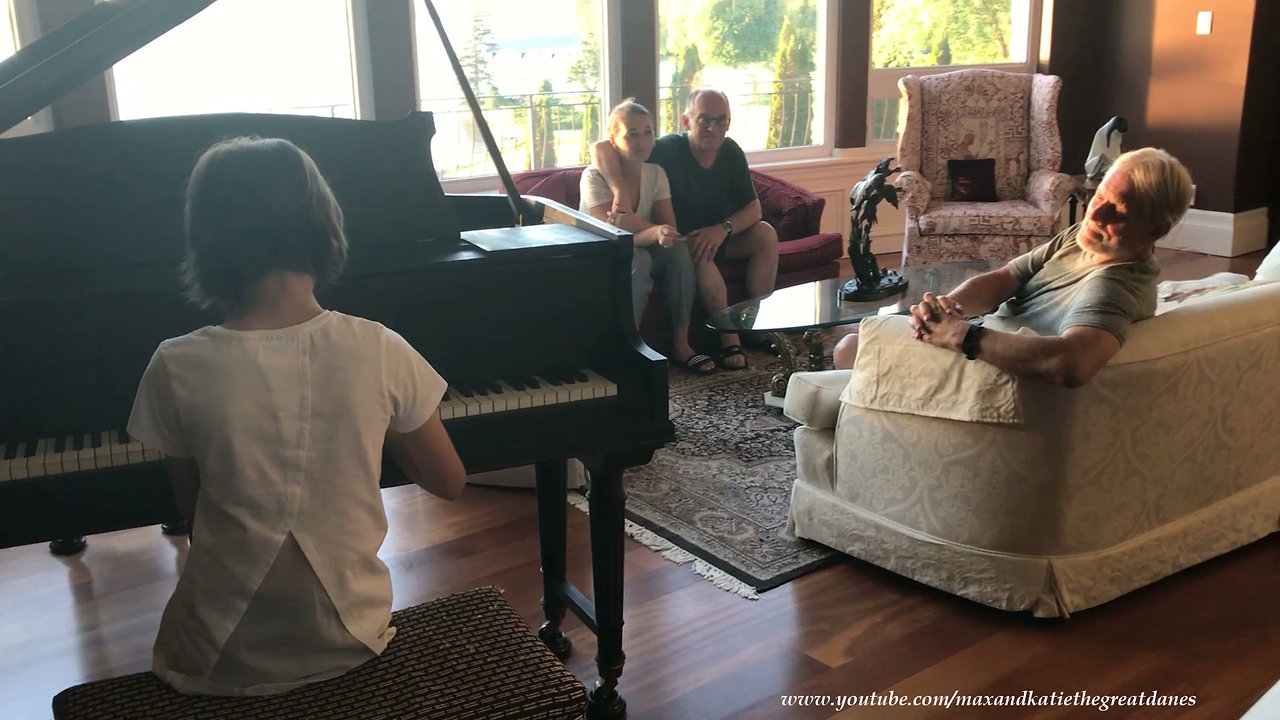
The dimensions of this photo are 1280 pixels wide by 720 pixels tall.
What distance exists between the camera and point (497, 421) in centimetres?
198

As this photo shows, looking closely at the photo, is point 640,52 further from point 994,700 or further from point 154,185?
point 994,700

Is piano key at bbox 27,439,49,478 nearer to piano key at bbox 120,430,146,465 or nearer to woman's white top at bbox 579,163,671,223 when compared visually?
piano key at bbox 120,430,146,465

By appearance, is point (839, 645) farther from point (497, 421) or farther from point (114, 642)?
point (114, 642)

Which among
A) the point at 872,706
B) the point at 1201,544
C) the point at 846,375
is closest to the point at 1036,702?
the point at 872,706

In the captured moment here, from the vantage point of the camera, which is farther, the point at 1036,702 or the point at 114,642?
the point at 114,642

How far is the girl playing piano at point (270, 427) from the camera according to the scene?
54.3 inches

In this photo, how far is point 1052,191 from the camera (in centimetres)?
574

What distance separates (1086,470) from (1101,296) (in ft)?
1.31

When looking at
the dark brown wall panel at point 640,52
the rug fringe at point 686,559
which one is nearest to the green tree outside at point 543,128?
the dark brown wall panel at point 640,52

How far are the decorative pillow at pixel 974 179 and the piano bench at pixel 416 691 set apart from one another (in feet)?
16.6

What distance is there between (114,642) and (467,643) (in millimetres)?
1405

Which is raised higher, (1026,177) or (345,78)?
(345,78)

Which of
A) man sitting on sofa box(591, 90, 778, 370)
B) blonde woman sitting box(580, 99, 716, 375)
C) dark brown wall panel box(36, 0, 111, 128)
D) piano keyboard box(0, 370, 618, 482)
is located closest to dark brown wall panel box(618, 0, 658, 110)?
man sitting on sofa box(591, 90, 778, 370)

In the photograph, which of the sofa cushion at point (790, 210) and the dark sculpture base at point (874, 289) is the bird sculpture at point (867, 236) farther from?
the sofa cushion at point (790, 210)
